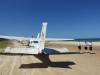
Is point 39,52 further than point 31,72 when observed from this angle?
Yes

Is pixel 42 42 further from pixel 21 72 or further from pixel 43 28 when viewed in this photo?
pixel 21 72

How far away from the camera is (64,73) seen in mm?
14898

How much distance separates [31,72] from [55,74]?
5.63ft

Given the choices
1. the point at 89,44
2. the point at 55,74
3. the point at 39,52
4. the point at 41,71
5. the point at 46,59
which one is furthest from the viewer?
the point at 89,44

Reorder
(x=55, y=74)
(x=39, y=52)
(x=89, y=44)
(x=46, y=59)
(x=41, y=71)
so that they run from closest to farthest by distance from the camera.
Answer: (x=55, y=74) → (x=41, y=71) → (x=39, y=52) → (x=46, y=59) → (x=89, y=44)

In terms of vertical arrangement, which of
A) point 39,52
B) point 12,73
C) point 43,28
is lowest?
point 12,73

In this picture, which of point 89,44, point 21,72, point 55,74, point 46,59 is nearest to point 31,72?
point 21,72

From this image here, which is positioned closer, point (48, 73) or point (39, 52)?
point (48, 73)

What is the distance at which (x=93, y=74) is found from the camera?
48.2ft

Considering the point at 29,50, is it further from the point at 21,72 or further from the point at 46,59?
the point at 21,72

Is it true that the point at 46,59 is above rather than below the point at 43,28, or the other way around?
below

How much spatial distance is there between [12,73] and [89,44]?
21.2 m

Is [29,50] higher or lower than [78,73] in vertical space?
higher

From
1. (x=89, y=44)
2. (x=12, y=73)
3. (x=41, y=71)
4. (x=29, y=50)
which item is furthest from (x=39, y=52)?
(x=89, y=44)
